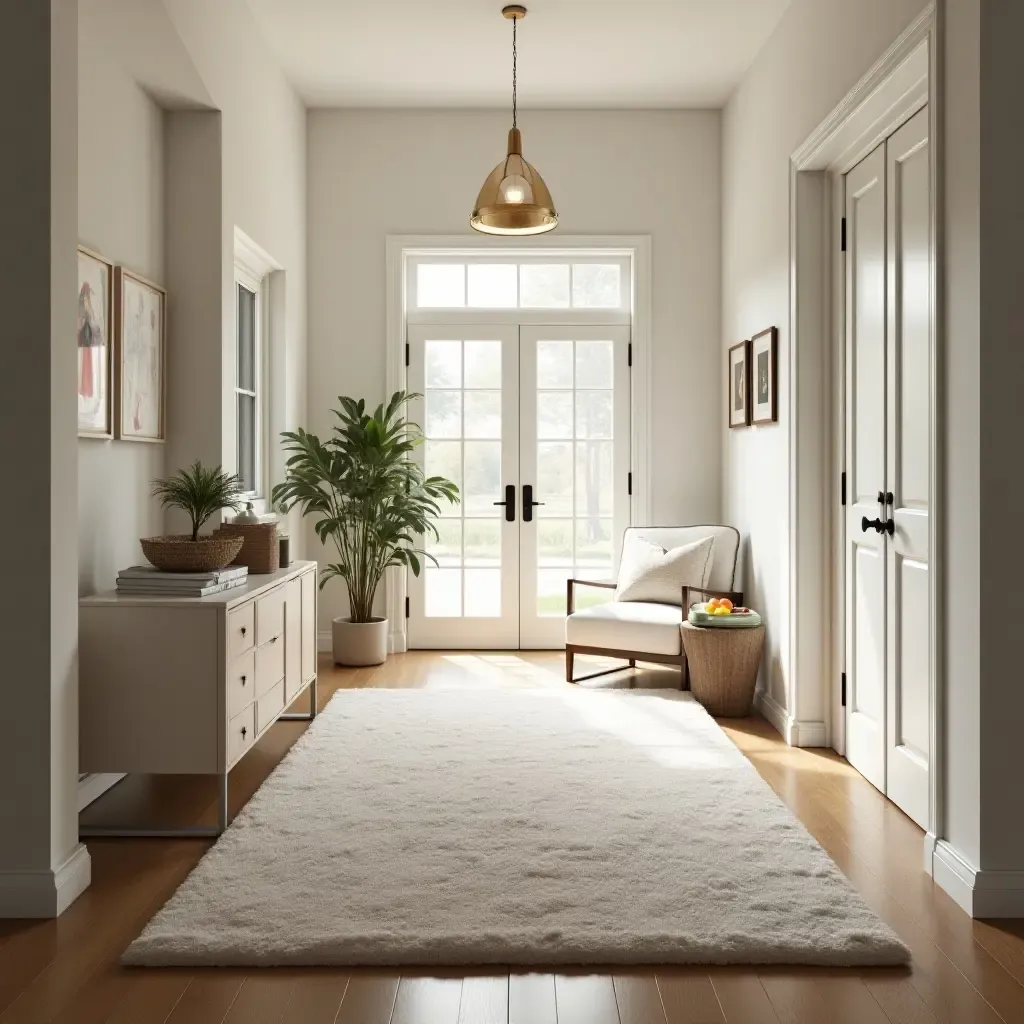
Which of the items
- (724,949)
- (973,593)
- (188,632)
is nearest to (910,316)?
(973,593)

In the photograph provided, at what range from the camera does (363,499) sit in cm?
563

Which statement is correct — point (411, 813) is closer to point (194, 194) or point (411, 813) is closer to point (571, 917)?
point (571, 917)

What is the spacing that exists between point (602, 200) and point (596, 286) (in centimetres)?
50

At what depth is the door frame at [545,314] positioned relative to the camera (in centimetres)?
607

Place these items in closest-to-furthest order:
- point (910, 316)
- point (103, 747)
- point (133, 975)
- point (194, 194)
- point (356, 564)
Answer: point (133, 975)
point (103, 747)
point (910, 316)
point (194, 194)
point (356, 564)

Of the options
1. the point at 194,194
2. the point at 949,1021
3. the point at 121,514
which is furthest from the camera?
the point at 194,194

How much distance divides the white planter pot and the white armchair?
1.11 m

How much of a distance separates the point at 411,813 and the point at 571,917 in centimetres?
90

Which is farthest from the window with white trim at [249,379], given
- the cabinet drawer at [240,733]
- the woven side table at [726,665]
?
the woven side table at [726,665]

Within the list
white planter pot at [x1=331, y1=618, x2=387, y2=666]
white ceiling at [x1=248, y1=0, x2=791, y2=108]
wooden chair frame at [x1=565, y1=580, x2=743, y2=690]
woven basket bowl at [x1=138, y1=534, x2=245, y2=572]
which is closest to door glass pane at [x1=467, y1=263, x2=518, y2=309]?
white ceiling at [x1=248, y1=0, x2=791, y2=108]

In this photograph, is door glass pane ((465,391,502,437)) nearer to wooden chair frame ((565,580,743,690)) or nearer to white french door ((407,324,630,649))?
white french door ((407,324,630,649))

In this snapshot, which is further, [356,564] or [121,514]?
[356,564]

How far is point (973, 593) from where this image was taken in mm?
2562

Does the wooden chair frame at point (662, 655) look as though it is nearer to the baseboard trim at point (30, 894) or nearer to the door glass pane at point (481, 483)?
the door glass pane at point (481, 483)
